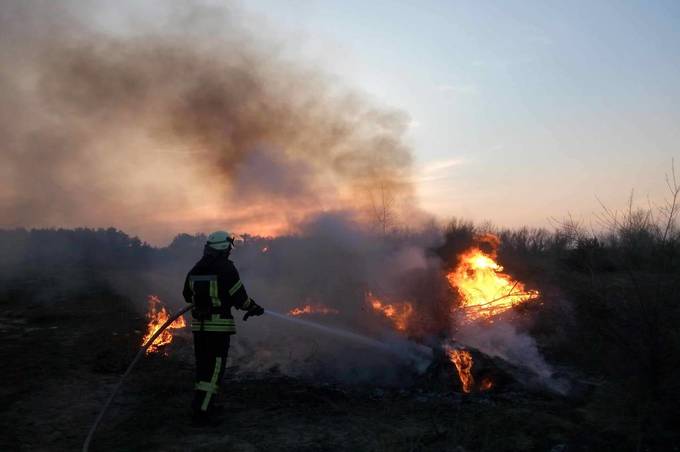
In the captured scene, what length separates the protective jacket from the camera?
5.99 m

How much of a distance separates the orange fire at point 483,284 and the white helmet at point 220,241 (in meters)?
6.66

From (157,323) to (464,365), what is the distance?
7000 mm

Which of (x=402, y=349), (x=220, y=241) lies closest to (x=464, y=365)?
→ (x=402, y=349)

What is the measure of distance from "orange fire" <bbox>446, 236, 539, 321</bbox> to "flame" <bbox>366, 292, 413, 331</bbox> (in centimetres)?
158

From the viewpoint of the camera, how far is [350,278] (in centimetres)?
1243

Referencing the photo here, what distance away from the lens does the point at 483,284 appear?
40.7 feet

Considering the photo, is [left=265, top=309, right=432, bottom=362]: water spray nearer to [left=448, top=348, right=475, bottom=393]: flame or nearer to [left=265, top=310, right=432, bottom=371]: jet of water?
[left=265, top=310, right=432, bottom=371]: jet of water

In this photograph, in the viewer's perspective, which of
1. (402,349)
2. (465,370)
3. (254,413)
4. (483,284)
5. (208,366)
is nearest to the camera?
(208,366)

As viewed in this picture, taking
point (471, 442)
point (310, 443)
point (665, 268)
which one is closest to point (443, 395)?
point (471, 442)

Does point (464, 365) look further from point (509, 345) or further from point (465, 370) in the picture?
point (509, 345)

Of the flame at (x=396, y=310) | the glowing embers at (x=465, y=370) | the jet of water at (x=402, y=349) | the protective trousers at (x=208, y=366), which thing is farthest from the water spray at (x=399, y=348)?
the protective trousers at (x=208, y=366)

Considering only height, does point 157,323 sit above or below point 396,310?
below

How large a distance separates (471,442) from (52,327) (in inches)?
375

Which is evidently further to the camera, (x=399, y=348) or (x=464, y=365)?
(x=399, y=348)
